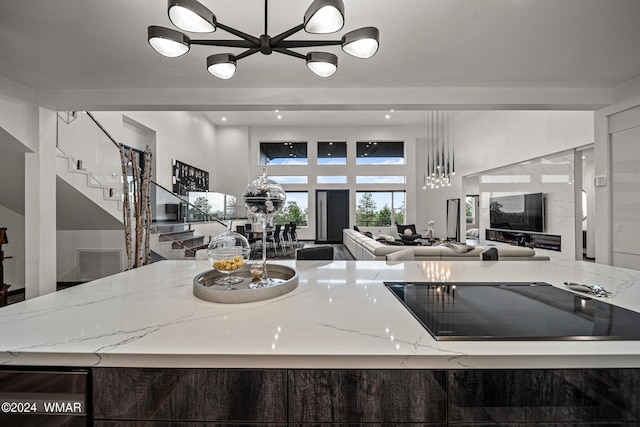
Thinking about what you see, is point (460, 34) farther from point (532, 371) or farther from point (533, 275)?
point (532, 371)

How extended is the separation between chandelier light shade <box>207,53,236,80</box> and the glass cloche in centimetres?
117

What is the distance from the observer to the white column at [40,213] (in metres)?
3.16

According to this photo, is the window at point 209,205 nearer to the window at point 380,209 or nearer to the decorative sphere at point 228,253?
the window at point 380,209

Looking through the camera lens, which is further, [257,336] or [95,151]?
[95,151]

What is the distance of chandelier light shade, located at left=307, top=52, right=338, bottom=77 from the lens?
5.74 ft

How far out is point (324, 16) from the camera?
53.9 inches

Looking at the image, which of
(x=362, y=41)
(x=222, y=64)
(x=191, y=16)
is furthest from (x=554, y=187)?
(x=191, y=16)

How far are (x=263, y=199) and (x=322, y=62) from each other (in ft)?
3.37

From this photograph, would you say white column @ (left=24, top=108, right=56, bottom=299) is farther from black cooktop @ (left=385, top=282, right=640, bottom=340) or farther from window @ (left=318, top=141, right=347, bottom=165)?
window @ (left=318, top=141, right=347, bottom=165)

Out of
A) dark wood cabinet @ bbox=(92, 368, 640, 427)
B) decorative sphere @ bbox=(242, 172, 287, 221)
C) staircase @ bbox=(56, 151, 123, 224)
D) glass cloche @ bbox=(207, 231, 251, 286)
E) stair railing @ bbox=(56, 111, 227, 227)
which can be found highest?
stair railing @ bbox=(56, 111, 227, 227)

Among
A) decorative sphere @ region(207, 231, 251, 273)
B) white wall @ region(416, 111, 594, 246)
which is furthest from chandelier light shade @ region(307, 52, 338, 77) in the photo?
white wall @ region(416, 111, 594, 246)

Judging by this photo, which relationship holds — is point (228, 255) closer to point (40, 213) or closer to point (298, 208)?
point (40, 213)

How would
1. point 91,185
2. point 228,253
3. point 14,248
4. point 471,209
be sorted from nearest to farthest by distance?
point 228,253, point 91,185, point 14,248, point 471,209

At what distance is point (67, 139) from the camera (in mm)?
3771
